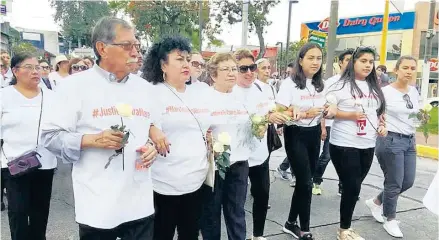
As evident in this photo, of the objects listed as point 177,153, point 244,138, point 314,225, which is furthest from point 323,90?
point 177,153

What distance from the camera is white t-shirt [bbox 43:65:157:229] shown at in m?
2.19

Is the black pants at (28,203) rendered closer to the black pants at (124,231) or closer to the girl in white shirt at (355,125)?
the black pants at (124,231)

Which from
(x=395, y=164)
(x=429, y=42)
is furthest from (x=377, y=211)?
(x=429, y=42)

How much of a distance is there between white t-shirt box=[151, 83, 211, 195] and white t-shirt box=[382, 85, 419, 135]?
2.38 meters

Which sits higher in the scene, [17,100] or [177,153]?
[17,100]

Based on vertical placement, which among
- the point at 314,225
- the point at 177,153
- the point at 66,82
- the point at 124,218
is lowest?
the point at 314,225

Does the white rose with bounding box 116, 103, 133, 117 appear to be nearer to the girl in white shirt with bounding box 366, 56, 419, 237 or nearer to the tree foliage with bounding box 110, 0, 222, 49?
the girl in white shirt with bounding box 366, 56, 419, 237

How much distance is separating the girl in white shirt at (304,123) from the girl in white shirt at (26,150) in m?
2.10

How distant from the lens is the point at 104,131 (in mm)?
2113

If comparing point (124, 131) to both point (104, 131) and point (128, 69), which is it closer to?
point (104, 131)

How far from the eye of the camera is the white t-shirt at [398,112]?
14.2ft

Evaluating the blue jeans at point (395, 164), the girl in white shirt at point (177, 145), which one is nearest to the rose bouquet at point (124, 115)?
the girl in white shirt at point (177, 145)

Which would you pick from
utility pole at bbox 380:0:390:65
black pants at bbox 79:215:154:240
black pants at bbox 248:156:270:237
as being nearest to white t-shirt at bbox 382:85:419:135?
black pants at bbox 248:156:270:237

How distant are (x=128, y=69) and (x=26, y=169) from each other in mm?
1296
